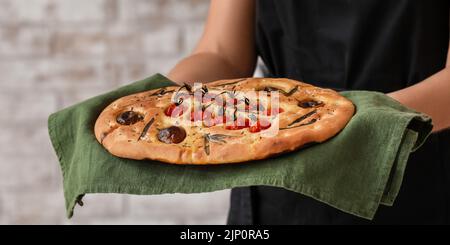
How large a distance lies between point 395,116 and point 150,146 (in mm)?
270

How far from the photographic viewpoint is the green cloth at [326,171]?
28.3 inches

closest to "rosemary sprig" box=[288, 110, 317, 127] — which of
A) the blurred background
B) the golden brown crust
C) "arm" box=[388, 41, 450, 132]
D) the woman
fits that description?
the golden brown crust

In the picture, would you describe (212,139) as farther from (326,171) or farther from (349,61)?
(349,61)

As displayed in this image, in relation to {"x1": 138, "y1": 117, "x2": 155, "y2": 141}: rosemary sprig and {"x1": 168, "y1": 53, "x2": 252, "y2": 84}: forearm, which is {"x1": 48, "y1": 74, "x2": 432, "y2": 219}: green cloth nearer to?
{"x1": 138, "y1": 117, "x2": 155, "y2": 141}: rosemary sprig

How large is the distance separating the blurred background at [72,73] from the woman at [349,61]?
18.7 inches

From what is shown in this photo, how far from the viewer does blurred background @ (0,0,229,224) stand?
163 centimetres

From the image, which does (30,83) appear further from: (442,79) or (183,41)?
(442,79)

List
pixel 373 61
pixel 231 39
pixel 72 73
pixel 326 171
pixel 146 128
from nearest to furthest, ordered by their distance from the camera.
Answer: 1. pixel 326 171
2. pixel 146 128
3. pixel 373 61
4. pixel 231 39
5. pixel 72 73

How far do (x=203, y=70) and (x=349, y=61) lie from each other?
0.23 metres

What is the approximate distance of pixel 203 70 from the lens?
3.57 ft

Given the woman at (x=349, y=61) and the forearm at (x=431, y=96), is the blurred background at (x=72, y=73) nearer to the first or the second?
the woman at (x=349, y=61)

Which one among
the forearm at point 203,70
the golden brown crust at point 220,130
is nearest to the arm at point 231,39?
the forearm at point 203,70

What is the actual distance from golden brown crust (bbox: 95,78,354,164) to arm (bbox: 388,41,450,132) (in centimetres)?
8

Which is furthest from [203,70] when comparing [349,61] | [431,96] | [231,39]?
[431,96]
